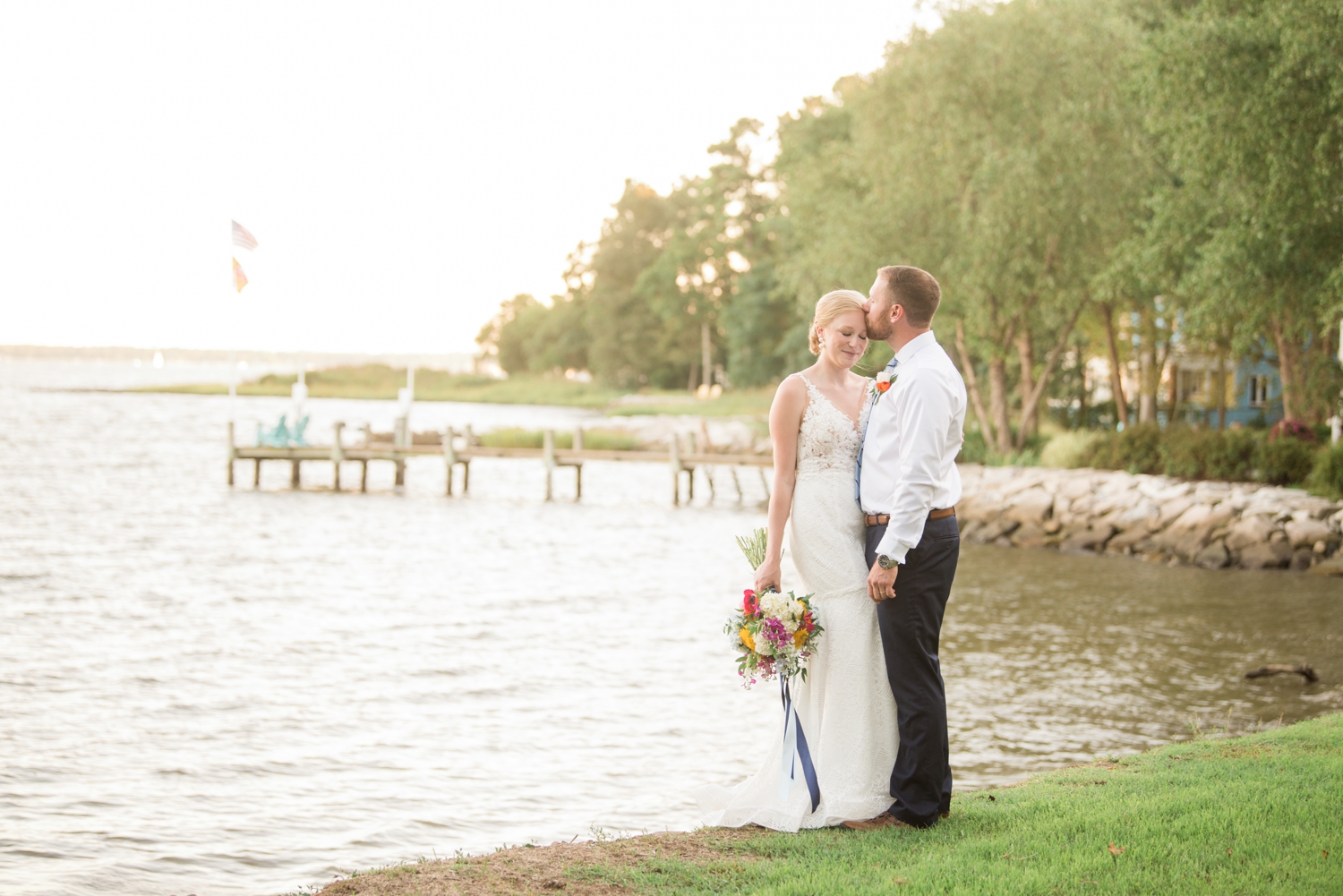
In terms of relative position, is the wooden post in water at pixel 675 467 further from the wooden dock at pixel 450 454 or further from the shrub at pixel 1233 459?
the shrub at pixel 1233 459

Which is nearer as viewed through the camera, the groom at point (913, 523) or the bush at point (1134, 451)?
the groom at point (913, 523)

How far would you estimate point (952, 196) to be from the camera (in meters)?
27.9

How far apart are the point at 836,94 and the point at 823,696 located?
1901 inches

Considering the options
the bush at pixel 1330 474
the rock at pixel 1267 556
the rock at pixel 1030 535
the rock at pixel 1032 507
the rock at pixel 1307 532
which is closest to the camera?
the rock at pixel 1307 532

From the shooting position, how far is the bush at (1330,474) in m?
20.2

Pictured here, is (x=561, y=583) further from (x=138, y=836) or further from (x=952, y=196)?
(x=952, y=196)

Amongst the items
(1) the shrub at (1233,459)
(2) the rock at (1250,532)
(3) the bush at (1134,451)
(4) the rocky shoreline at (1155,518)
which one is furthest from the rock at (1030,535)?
(2) the rock at (1250,532)

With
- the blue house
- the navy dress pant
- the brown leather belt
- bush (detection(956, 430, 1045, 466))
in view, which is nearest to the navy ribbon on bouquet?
the navy dress pant

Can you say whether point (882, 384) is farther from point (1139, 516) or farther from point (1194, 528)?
point (1139, 516)

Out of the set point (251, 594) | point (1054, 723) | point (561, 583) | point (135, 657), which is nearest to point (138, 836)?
point (135, 657)

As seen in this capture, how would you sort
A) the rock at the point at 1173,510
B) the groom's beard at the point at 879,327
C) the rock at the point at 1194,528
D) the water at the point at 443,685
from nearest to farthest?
the groom's beard at the point at 879,327
the water at the point at 443,685
the rock at the point at 1194,528
the rock at the point at 1173,510

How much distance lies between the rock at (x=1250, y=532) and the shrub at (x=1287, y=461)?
9.88 feet

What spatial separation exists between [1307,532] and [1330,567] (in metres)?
0.88

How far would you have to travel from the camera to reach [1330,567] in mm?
18453
